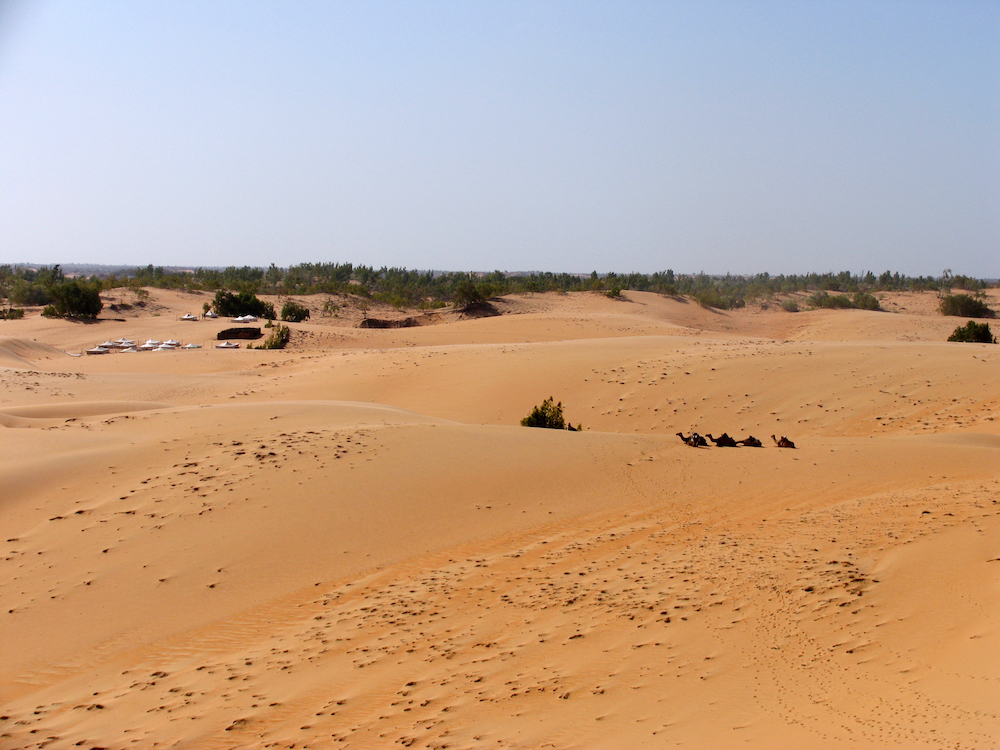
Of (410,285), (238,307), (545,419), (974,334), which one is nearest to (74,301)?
(238,307)

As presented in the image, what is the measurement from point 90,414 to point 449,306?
39.0 meters

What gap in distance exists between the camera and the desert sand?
18.4 feet

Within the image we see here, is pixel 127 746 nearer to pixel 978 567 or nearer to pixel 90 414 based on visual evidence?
pixel 978 567

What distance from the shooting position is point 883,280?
7781 cm

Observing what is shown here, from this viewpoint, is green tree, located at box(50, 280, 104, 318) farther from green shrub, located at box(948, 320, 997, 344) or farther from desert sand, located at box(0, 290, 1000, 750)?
green shrub, located at box(948, 320, 997, 344)

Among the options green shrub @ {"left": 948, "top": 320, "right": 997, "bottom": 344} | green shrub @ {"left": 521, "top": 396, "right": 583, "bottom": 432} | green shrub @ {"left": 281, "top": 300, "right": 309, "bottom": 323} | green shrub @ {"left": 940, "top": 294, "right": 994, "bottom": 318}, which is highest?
green shrub @ {"left": 940, "top": 294, "right": 994, "bottom": 318}

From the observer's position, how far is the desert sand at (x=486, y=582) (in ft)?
18.4

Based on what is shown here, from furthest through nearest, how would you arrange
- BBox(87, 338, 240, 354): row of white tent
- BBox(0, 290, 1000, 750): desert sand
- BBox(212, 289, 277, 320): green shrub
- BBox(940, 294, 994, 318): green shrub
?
BBox(940, 294, 994, 318): green shrub → BBox(212, 289, 277, 320): green shrub → BBox(87, 338, 240, 354): row of white tent → BBox(0, 290, 1000, 750): desert sand

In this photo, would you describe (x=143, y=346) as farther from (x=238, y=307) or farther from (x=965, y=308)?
(x=965, y=308)

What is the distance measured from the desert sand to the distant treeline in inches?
1540

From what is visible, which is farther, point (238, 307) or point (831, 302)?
point (831, 302)

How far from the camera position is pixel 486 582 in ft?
26.3

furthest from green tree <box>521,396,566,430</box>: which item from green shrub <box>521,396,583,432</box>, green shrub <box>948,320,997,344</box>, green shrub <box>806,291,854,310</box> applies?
green shrub <box>806,291,854,310</box>

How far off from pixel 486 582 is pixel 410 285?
6087 centimetres
